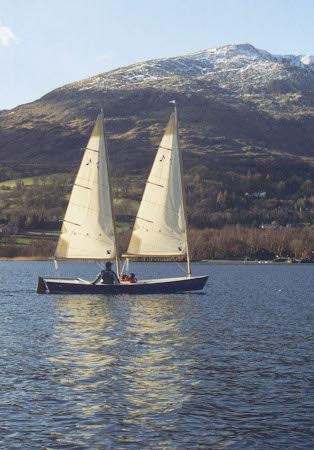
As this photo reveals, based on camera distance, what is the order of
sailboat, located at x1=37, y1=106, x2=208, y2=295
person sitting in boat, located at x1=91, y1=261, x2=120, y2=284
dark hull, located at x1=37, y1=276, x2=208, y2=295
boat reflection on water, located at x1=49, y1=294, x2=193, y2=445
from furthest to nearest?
sailboat, located at x1=37, y1=106, x2=208, y2=295, person sitting in boat, located at x1=91, y1=261, x2=120, y2=284, dark hull, located at x1=37, y1=276, x2=208, y2=295, boat reflection on water, located at x1=49, y1=294, x2=193, y2=445

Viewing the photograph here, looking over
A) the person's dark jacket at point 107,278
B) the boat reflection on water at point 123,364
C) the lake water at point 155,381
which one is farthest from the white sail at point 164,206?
the lake water at point 155,381

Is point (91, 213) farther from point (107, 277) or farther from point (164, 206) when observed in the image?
point (164, 206)

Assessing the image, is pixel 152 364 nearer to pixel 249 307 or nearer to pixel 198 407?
pixel 198 407

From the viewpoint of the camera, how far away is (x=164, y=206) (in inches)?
3290

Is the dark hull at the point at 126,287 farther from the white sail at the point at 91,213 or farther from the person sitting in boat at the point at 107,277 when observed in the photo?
the white sail at the point at 91,213

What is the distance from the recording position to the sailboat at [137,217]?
83375mm

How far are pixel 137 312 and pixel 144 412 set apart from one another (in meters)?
38.1

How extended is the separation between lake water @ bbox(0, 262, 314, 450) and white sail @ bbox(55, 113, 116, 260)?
17584mm

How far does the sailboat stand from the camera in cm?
8338

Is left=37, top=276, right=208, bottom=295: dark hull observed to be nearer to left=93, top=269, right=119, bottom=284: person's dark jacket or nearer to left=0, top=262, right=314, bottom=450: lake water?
left=93, top=269, right=119, bottom=284: person's dark jacket

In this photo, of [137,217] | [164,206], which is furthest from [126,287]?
[164,206]

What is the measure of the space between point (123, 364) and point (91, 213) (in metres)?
45.0

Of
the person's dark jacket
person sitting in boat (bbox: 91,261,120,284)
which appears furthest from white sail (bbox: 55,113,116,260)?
the person's dark jacket

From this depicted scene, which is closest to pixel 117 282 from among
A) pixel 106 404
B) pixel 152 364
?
pixel 152 364
